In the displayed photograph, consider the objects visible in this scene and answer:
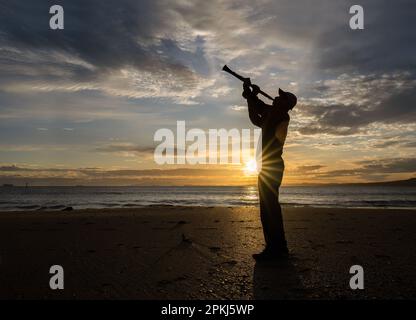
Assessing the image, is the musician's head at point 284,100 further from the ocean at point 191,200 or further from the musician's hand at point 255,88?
the ocean at point 191,200

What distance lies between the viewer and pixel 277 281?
15.4ft

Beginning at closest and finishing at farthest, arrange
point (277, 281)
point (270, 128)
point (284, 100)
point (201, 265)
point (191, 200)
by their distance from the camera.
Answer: point (277, 281), point (201, 265), point (284, 100), point (270, 128), point (191, 200)

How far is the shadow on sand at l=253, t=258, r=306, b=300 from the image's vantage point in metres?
4.16

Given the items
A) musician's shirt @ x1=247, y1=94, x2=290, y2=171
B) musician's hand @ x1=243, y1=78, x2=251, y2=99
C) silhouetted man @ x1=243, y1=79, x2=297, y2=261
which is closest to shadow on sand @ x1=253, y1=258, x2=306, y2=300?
silhouetted man @ x1=243, y1=79, x2=297, y2=261

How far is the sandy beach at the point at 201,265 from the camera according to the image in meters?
4.30

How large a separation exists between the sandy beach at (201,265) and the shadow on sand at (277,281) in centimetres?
1

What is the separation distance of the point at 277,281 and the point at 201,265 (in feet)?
4.63

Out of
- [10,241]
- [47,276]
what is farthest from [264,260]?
[10,241]

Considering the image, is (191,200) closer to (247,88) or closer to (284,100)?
(247,88)

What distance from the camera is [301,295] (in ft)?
13.5

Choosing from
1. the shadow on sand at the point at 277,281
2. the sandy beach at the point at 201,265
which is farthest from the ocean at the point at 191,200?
the shadow on sand at the point at 277,281

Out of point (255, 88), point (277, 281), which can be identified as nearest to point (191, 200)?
point (255, 88)

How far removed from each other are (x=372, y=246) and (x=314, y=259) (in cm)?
200
